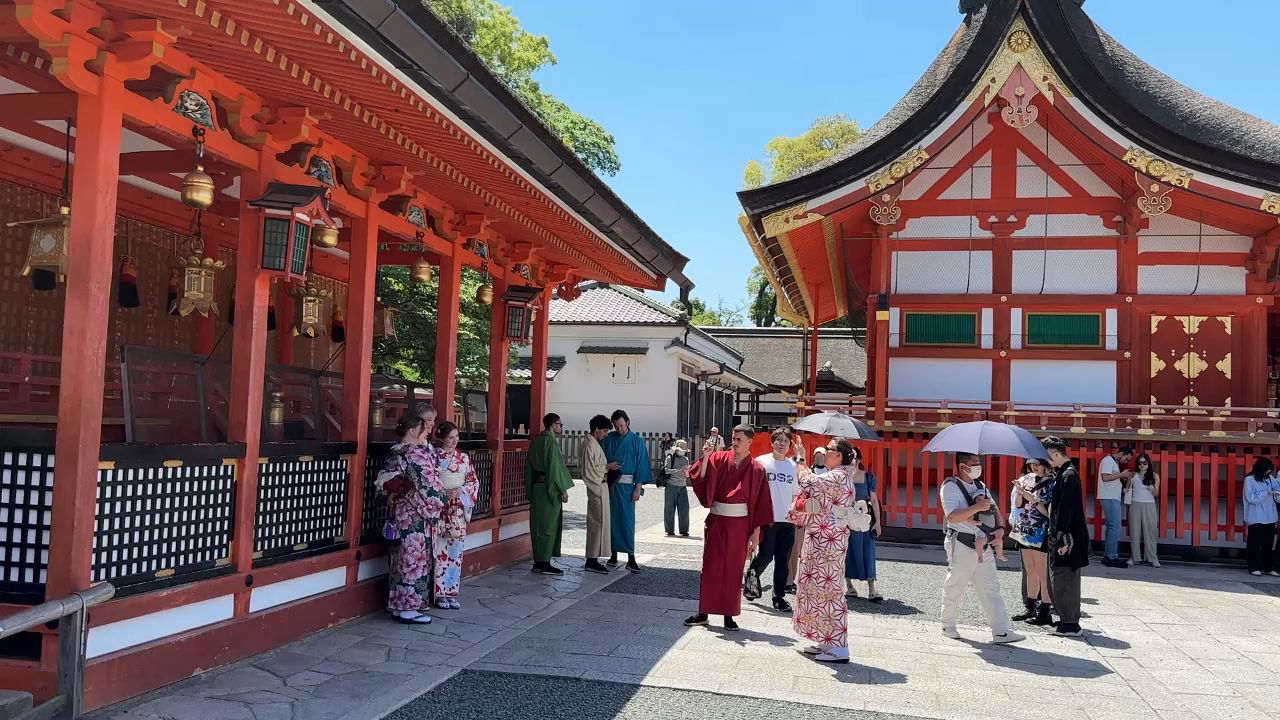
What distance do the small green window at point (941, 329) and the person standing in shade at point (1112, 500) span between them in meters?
3.40

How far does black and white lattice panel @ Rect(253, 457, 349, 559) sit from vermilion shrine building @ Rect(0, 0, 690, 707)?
0.02 m

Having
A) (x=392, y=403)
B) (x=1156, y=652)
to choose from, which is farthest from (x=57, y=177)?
(x=1156, y=652)

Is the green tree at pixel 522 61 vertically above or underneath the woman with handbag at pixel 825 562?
above

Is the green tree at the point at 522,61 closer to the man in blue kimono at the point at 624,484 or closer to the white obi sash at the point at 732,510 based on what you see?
the man in blue kimono at the point at 624,484

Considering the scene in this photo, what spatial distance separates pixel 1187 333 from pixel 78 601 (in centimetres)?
1550

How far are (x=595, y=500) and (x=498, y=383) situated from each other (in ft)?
5.82

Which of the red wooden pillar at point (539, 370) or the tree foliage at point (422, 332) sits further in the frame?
the tree foliage at point (422, 332)

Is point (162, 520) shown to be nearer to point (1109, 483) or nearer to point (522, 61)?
point (1109, 483)

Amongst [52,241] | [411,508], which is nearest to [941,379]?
[411,508]

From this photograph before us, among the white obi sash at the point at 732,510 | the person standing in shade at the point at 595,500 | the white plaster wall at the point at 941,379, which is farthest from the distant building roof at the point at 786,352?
the white obi sash at the point at 732,510

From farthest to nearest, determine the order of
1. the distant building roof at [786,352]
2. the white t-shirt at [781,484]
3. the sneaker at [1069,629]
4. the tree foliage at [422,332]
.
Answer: the distant building roof at [786,352] < the tree foliage at [422,332] < the white t-shirt at [781,484] < the sneaker at [1069,629]

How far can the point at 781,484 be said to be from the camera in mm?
8836

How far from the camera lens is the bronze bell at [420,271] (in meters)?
9.39

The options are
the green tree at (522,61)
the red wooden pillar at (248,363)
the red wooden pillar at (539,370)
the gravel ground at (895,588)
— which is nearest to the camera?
the red wooden pillar at (248,363)
